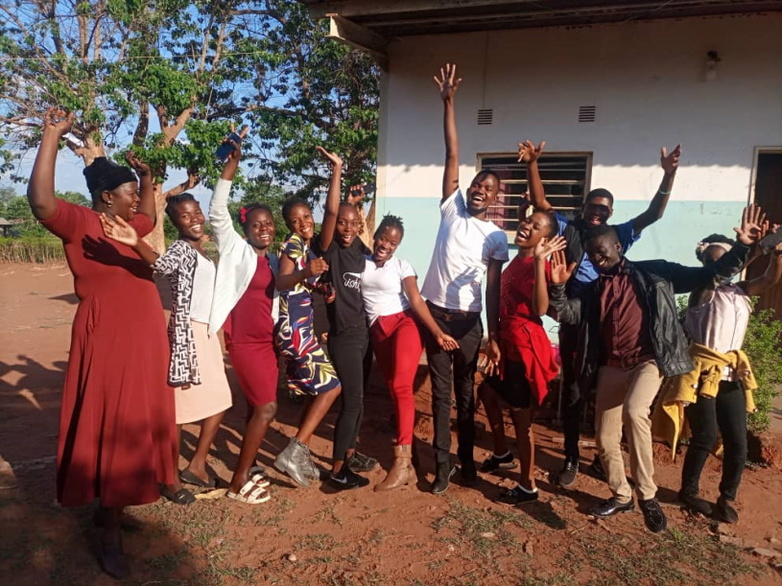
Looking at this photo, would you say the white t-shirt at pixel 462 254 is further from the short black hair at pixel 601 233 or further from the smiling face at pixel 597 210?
the smiling face at pixel 597 210

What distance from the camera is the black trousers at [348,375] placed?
3850 mm

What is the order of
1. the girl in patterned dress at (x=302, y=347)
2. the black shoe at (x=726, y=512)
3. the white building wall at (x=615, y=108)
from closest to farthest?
the black shoe at (x=726, y=512), the girl in patterned dress at (x=302, y=347), the white building wall at (x=615, y=108)

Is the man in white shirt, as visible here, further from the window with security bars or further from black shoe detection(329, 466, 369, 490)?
the window with security bars

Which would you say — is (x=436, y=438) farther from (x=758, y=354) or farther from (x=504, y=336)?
(x=758, y=354)

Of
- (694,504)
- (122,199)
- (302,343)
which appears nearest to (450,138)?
(302,343)

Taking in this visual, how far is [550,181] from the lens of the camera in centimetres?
739

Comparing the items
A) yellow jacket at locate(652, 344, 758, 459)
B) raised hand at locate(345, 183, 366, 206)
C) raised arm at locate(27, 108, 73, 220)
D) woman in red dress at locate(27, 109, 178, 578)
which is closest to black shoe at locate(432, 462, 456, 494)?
yellow jacket at locate(652, 344, 758, 459)

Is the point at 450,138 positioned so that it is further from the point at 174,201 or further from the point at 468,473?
the point at 468,473

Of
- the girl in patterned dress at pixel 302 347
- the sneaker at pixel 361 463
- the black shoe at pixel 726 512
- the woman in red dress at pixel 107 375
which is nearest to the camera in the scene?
the woman in red dress at pixel 107 375

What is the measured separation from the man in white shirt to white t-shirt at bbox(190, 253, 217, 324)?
1.31m

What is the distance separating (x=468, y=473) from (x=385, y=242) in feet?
5.10

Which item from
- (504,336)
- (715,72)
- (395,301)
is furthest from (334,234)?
(715,72)

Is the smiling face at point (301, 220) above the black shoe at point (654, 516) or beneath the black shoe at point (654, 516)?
above

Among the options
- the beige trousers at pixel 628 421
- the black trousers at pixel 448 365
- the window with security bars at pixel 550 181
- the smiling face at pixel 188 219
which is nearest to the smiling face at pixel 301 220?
the smiling face at pixel 188 219
